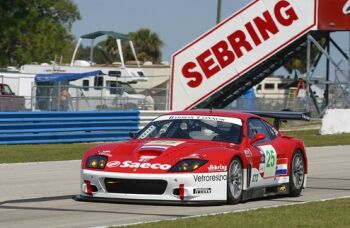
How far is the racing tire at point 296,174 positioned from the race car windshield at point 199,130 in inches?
49.3

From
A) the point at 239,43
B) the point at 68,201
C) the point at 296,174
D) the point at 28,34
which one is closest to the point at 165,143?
the point at 68,201

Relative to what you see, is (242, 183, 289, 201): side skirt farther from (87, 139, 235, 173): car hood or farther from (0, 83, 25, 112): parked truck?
(0, 83, 25, 112): parked truck

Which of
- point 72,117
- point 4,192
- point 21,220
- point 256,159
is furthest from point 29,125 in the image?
point 21,220

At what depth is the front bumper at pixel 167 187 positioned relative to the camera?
11.5 m

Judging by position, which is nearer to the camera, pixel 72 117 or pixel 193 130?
pixel 193 130

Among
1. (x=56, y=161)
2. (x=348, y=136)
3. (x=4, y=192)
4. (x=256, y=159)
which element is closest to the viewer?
(x=256, y=159)

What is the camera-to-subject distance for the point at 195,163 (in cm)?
1162

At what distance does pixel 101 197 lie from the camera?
11.8m

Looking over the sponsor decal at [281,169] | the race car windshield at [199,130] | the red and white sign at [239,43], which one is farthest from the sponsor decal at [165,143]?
the red and white sign at [239,43]

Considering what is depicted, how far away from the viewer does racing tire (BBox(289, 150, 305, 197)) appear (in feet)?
44.5

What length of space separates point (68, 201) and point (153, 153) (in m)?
1.34

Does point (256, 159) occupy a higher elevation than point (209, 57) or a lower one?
lower

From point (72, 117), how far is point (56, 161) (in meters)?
6.23

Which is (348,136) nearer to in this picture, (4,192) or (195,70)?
(195,70)
